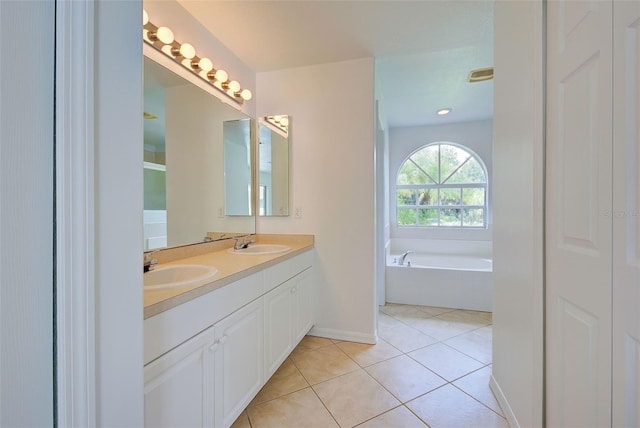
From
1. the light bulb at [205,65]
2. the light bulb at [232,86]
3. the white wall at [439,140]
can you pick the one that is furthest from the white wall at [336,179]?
the white wall at [439,140]

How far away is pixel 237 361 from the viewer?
137 centimetres

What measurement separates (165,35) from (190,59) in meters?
0.23

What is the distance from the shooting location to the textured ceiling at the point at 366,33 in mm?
1769

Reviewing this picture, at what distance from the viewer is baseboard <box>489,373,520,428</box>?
141 centimetres

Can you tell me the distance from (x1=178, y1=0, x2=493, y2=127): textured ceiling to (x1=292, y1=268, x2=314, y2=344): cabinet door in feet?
5.89

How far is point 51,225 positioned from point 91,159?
0.41 feet

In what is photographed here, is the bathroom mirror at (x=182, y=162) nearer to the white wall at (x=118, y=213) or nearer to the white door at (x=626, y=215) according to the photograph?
the white wall at (x=118, y=213)

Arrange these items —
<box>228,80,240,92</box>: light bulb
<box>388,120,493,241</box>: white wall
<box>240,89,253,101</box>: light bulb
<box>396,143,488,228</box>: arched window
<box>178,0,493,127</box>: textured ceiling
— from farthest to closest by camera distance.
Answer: <box>396,143,488,228</box>: arched window
<box>388,120,493,241</box>: white wall
<box>240,89,253,101</box>: light bulb
<box>228,80,240,92</box>: light bulb
<box>178,0,493,127</box>: textured ceiling

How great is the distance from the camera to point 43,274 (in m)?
0.45

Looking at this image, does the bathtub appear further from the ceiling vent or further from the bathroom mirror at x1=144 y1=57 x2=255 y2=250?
the bathroom mirror at x1=144 y1=57 x2=255 y2=250

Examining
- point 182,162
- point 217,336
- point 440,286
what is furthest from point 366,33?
point 440,286

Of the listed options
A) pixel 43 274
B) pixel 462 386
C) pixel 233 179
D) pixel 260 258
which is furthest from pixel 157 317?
pixel 462 386

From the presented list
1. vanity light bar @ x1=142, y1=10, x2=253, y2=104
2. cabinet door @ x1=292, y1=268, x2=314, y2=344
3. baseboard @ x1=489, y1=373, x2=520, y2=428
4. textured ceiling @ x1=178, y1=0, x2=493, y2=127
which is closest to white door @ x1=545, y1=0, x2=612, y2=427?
baseboard @ x1=489, y1=373, x2=520, y2=428

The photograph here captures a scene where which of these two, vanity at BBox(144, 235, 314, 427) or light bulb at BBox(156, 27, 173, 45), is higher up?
light bulb at BBox(156, 27, 173, 45)
